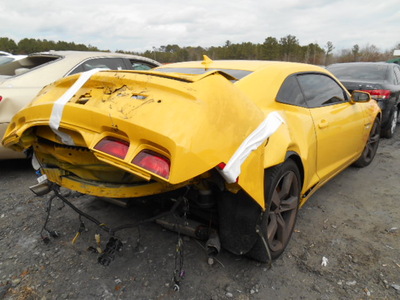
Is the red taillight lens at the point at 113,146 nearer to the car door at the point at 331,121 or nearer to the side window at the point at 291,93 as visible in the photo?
the side window at the point at 291,93

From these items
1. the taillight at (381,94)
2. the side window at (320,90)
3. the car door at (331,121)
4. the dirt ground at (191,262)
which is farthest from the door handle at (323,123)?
the taillight at (381,94)

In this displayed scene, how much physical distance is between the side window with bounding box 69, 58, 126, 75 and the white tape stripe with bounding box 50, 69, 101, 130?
8.18 ft

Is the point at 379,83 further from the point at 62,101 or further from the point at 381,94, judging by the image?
the point at 62,101

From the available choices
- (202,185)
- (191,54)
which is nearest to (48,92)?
(202,185)

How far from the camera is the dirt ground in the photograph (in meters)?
1.98

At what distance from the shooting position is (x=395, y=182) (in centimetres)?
385

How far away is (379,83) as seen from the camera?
18.1 ft

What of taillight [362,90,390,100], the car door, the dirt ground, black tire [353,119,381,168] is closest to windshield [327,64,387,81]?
taillight [362,90,390,100]

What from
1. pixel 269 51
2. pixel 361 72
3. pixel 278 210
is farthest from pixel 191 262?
pixel 269 51

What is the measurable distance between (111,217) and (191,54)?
36.6 m

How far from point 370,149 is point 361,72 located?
7.93 feet

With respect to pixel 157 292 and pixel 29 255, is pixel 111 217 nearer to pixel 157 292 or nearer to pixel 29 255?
pixel 29 255

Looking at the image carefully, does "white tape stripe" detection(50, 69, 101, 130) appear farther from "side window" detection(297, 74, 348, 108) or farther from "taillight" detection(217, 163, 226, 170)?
"side window" detection(297, 74, 348, 108)

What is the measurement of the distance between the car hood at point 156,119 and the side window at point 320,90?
4.07 ft
